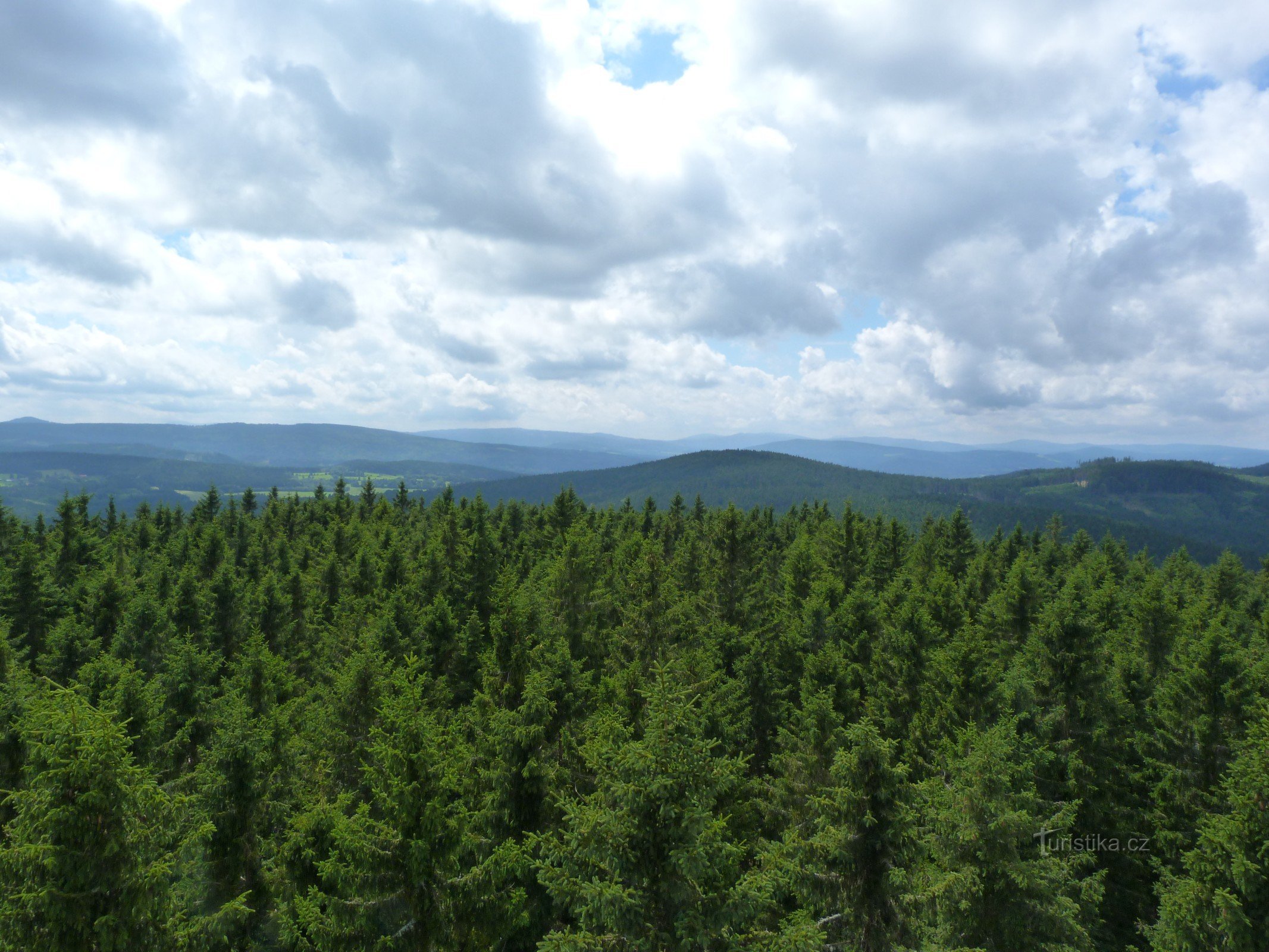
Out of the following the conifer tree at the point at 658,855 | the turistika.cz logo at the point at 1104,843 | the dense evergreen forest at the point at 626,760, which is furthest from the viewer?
the turistika.cz logo at the point at 1104,843

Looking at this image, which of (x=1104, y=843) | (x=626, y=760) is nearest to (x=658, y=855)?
(x=626, y=760)

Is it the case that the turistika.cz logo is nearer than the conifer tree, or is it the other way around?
the conifer tree

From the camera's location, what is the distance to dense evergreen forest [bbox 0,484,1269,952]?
11570 millimetres

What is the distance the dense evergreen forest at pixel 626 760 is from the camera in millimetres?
11570

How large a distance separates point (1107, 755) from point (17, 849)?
3431 centimetres

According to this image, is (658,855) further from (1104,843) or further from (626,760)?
(1104,843)

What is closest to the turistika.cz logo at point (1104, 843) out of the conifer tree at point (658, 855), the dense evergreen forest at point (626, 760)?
the dense evergreen forest at point (626, 760)

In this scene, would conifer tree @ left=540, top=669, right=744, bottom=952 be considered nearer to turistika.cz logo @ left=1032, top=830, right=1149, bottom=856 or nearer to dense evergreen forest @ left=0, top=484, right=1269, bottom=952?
dense evergreen forest @ left=0, top=484, right=1269, bottom=952

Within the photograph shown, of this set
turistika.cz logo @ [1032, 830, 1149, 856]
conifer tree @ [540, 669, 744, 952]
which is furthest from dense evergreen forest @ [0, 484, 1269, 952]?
turistika.cz logo @ [1032, 830, 1149, 856]

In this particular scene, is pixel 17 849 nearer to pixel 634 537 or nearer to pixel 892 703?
pixel 892 703

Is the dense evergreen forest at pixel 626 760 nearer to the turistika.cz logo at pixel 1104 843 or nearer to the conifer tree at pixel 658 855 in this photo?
the conifer tree at pixel 658 855

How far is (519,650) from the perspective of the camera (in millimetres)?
23844

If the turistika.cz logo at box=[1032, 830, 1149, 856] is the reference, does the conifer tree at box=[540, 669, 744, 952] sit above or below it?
above

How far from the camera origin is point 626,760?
1159 cm
